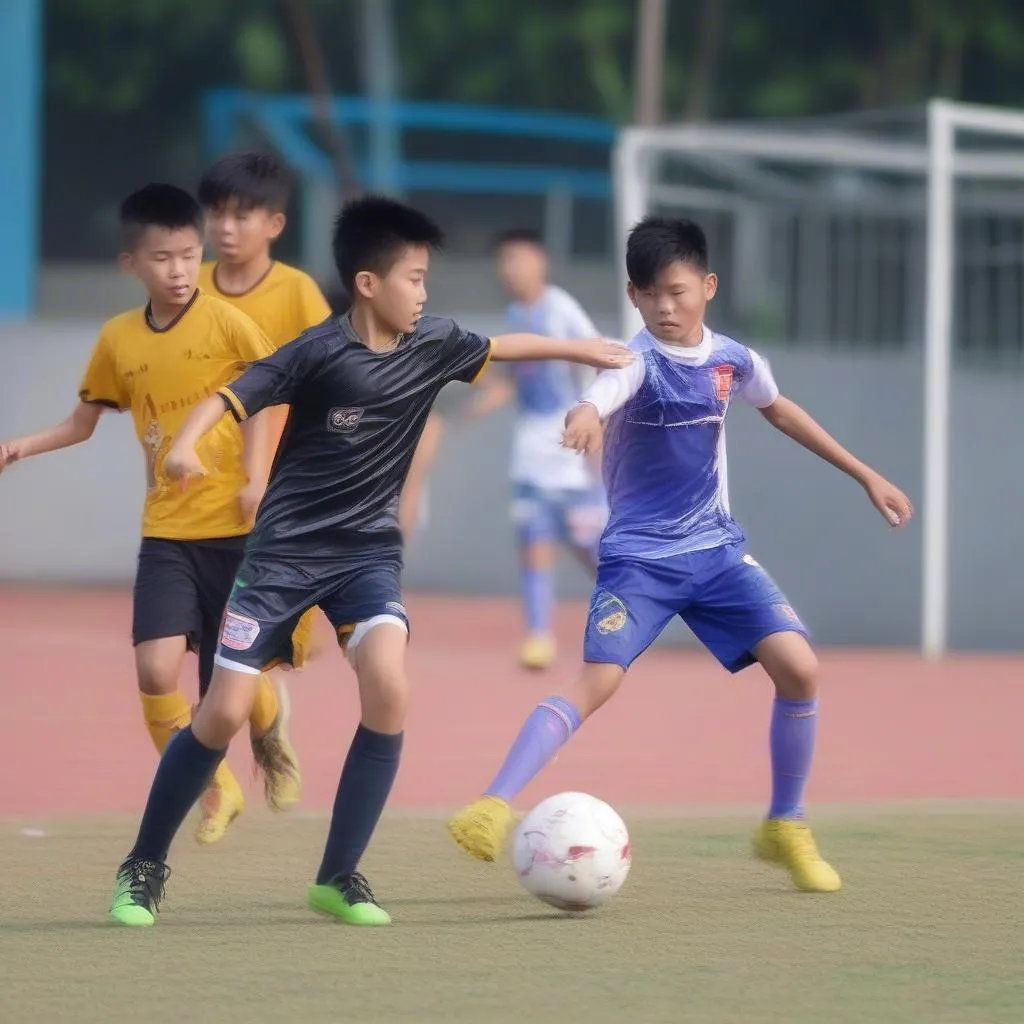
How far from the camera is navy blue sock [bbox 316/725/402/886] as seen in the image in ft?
18.5

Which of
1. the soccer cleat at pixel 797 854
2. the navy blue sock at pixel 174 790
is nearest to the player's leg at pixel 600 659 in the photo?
the soccer cleat at pixel 797 854

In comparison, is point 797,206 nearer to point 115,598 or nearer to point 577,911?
point 115,598

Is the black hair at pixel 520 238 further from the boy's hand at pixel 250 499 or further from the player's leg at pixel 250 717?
the boy's hand at pixel 250 499

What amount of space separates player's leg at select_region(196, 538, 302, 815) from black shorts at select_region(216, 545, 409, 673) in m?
0.82

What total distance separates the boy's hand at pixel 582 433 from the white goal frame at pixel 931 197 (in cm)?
605

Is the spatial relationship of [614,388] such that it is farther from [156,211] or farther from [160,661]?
[160,661]

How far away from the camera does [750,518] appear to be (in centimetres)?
1234

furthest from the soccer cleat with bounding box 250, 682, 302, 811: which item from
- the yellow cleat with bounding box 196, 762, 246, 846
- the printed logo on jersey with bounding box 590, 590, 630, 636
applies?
the printed logo on jersey with bounding box 590, 590, 630, 636

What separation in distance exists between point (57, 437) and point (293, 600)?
1.04 meters

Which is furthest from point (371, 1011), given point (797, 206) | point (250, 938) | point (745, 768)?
point (797, 206)

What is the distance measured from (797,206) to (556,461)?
3116 millimetres

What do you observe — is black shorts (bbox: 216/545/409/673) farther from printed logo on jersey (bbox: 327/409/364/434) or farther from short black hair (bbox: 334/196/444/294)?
short black hair (bbox: 334/196/444/294)

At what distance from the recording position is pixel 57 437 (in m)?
6.28

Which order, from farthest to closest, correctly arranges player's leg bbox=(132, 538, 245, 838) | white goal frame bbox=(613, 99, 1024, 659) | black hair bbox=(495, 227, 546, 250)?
white goal frame bbox=(613, 99, 1024, 659)
black hair bbox=(495, 227, 546, 250)
player's leg bbox=(132, 538, 245, 838)
